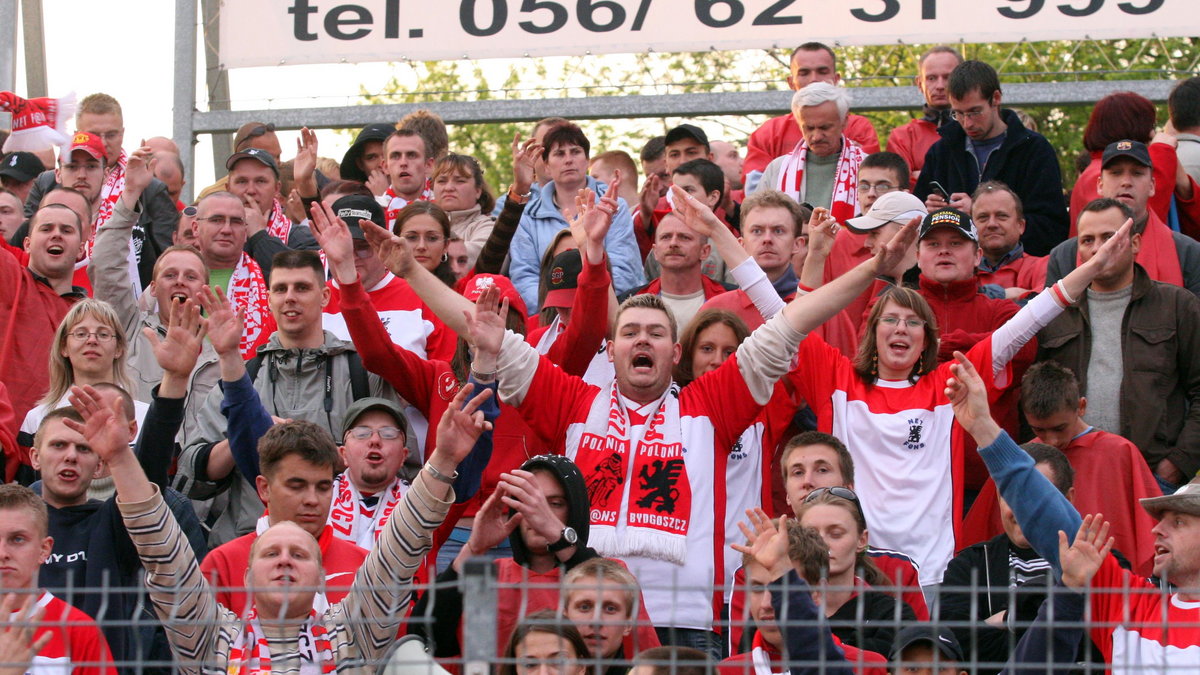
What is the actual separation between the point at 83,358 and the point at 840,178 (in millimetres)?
4700

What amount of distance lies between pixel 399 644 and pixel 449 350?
3962 mm

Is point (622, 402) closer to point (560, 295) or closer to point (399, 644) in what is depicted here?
point (560, 295)

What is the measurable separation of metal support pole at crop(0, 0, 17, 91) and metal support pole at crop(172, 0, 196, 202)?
3.99 ft

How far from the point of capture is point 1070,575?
5.02m

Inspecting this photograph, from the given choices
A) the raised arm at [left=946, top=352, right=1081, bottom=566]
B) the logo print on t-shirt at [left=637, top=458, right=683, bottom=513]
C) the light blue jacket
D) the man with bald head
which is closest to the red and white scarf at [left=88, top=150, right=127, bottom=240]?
the man with bald head

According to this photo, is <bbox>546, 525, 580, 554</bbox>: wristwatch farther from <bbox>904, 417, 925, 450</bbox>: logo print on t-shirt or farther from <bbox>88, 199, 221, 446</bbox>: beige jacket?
<bbox>88, 199, 221, 446</bbox>: beige jacket

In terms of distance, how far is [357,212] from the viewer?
8.41 m

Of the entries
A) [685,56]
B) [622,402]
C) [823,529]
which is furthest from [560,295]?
Answer: [685,56]

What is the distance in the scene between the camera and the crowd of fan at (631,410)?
529 cm

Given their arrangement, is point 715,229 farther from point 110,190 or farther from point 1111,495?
point 110,190

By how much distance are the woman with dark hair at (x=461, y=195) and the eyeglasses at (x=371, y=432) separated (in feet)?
11.6

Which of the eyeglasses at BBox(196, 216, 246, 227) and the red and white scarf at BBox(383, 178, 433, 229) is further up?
the red and white scarf at BBox(383, 178, 433, 229)

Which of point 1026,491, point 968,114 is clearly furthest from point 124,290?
point 1026,491

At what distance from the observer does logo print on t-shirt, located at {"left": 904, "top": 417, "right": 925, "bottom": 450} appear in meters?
7.03
